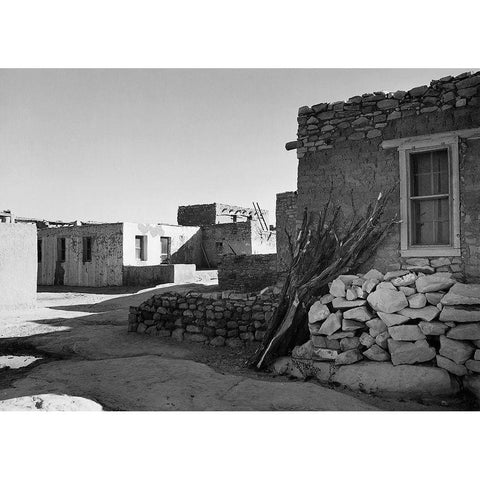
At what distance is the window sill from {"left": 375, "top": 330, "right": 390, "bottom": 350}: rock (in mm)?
1194

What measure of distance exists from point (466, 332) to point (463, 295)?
0.41 meters

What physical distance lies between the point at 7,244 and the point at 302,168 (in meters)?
7.85

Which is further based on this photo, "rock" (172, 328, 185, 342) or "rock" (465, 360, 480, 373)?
"rock" (172, 328, 185, 342)

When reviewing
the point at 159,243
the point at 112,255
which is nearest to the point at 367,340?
the point at 112,255

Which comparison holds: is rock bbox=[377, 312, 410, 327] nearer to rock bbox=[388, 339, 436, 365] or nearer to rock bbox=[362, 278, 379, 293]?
rock bbox=[388, 339, 436, 365]

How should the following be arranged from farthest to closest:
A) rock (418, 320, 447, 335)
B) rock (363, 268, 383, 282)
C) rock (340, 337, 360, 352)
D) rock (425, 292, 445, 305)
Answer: rock (363, 268, 383, 282)
rock (340, 337, 360, 352)
rock (425, 292, 445, 305)
rock (418, 320, 447, 335)

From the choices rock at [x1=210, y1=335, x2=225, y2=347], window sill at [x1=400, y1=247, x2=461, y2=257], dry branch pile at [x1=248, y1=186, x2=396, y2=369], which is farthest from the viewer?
rock at [x1=210, y1=335, x2=225, y2=347]

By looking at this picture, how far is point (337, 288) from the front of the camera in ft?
16.8

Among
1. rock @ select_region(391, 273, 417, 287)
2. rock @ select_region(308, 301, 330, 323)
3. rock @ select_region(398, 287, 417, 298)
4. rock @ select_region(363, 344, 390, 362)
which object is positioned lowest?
rock @ select_region(363, 344, 390, 362)

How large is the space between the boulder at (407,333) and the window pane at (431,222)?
1.34m

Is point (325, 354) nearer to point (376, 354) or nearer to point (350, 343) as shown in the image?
point (350, 343)

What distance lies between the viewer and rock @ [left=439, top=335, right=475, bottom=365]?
13.8ft

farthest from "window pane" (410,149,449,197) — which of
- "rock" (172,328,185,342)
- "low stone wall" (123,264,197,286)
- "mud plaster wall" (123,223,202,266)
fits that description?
"mud plaster wall" (123,223,202,266)

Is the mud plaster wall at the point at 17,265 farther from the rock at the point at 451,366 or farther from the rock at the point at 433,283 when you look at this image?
the rock at the point at 451,366
